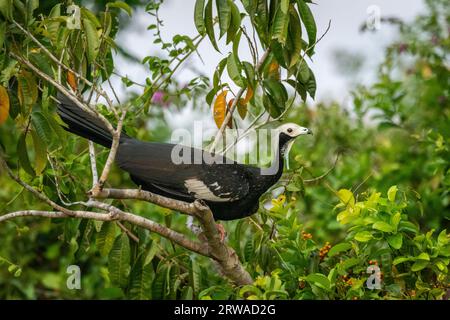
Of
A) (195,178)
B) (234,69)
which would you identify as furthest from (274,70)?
(195,178)

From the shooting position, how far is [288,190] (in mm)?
3807

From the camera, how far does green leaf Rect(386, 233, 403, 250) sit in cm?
315

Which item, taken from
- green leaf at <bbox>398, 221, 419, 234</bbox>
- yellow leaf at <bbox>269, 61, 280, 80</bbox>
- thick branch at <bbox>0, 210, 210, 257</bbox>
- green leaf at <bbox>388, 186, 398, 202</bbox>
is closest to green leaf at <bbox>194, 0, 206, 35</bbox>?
yellow leaf at <bbox>269, 61, 280, 80</bbox>

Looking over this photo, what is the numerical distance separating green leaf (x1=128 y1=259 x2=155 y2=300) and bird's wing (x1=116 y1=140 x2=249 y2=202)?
638mm

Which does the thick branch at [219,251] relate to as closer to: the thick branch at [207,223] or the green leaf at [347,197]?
the thick branch at [207,223]

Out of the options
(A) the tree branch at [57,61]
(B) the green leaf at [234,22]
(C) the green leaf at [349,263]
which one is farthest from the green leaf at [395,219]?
(A) the tree branch at [57,61]

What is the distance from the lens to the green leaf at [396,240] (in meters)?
3.15

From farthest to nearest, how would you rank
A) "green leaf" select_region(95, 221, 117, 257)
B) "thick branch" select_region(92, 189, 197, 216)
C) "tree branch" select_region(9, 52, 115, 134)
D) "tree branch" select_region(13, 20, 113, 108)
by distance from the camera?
"green leaf" select_region(95, 221, 117, 257) → "tree branch" select_region(13, 20, 113, 108) → "tree branch" select_region(9, 52, 115, 134) → "thick branch" select_region(92, 189, 197, 216)

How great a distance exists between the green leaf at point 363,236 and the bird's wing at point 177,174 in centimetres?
52

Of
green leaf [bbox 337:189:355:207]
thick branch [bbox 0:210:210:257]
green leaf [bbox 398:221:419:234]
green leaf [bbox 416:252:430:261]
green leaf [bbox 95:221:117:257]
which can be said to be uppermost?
green leaf [bbox 337:189:355:207]

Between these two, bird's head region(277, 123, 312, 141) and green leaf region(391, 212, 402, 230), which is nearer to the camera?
green leaf region(391, 212, 402, 230)

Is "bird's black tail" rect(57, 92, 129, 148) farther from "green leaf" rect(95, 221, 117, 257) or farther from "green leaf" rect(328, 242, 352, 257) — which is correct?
"green leaf" rect(328, 242, 352, 257)

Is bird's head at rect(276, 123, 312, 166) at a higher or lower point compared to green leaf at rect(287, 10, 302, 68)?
lower

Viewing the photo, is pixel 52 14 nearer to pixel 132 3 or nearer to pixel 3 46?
pixel 3 46
